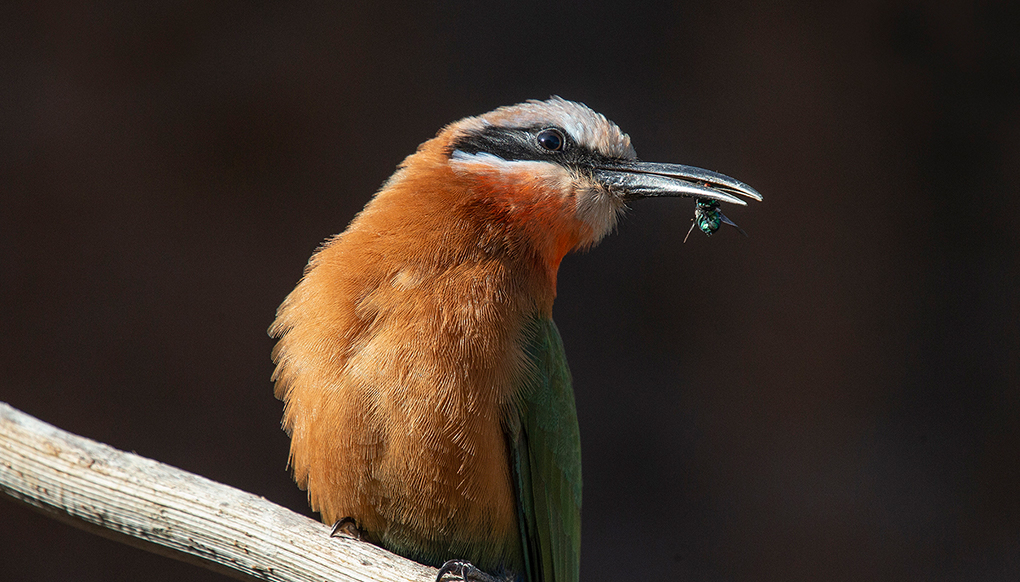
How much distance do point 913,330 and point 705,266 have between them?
157 cm

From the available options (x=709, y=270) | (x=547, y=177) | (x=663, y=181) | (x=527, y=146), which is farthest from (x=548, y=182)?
(x=709, y=270)

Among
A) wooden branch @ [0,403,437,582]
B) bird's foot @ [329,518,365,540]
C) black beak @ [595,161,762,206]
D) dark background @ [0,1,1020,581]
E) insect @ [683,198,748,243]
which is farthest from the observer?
dark background @ [0,1,1020,581]

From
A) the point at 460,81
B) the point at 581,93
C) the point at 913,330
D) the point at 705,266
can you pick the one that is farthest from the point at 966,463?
the point at 460,81

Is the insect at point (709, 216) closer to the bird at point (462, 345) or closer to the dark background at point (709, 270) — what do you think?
the bird at point (462, 345)

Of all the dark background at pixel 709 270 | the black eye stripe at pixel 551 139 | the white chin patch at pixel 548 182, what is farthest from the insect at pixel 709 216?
the dark background at pixel 709 270

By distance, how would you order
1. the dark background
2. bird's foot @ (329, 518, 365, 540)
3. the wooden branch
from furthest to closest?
the dark background < bird's foot @ (329, 518, 365, 540) < the wooden branch

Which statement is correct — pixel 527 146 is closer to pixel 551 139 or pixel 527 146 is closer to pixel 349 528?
pixel 551 139

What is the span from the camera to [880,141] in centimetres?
598

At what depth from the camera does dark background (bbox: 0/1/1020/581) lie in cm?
546

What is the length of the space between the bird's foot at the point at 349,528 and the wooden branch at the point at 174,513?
0.65 ft

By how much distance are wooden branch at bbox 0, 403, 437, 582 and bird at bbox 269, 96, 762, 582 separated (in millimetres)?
215

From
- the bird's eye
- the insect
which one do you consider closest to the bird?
the bird's eye

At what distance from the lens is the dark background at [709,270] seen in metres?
A: 5.46

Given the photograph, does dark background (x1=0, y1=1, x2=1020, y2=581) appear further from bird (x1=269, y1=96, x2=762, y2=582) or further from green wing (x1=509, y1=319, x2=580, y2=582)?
green wing (x1=509, y1=319, x2=580, y2=582)
